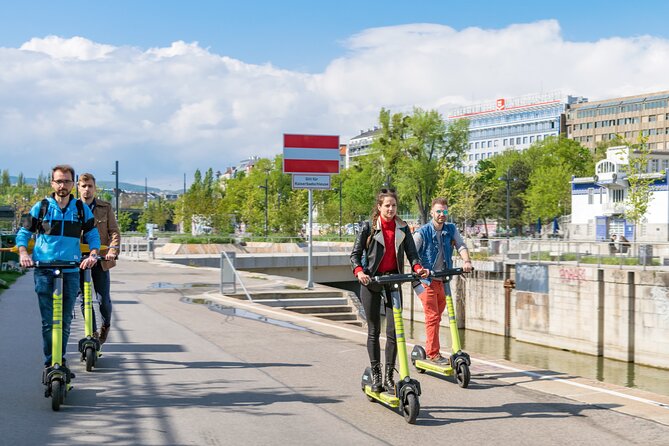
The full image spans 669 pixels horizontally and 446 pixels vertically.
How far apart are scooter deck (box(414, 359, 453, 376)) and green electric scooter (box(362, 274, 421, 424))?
1487 mm

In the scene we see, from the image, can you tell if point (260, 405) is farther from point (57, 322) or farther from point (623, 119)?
point (623, 119)

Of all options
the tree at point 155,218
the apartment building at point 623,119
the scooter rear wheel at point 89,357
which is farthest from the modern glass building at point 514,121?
the scooter rear wheel at point 89,357

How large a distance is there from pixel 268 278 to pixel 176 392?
19376 mm

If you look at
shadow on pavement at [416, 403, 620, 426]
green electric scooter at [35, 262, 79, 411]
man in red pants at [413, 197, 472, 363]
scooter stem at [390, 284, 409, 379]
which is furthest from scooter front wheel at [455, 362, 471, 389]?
green electric scooter at [35, 262, 79, 411]

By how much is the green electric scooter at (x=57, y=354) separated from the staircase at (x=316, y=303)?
1286cm

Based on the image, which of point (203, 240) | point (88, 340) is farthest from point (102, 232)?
point (203, 240)

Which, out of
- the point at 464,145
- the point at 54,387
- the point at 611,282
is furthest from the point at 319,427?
the point at 464,145

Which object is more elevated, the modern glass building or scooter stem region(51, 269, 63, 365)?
the modern glass building

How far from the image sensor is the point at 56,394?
255 inches

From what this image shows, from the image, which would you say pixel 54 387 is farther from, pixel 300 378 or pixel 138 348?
pixel 138 348

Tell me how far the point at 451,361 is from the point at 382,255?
1925mm

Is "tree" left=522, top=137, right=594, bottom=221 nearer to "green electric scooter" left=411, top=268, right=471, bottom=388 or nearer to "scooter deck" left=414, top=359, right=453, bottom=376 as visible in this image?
"green electric scooter" left=411, top=268, right=471, bottom=388

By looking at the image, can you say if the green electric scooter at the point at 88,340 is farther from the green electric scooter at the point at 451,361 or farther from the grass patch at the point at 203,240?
the grass patch at the point at 203,240

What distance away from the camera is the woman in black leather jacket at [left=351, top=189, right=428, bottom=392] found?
6855 millimetres
